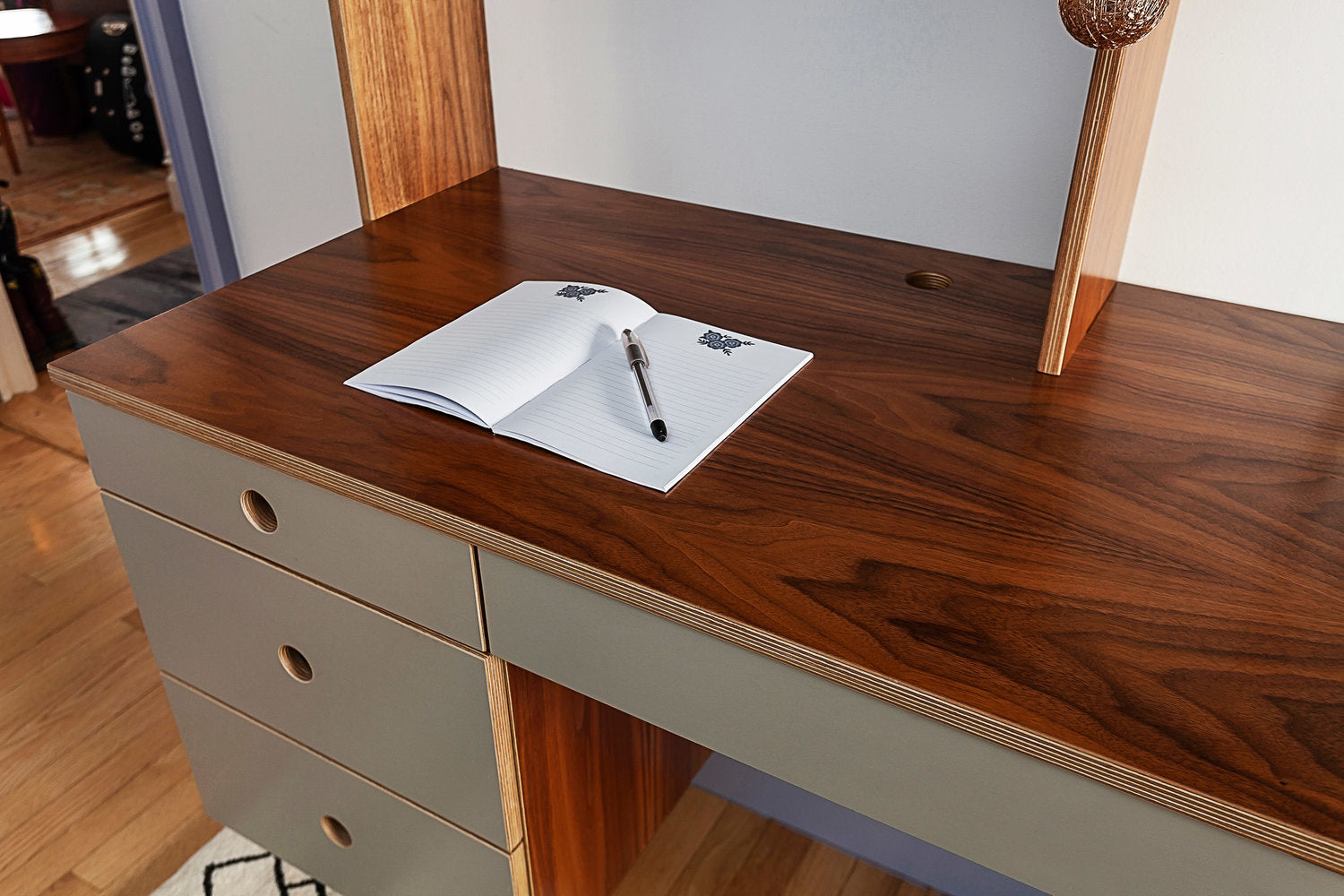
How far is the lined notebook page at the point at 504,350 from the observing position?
2.73ft

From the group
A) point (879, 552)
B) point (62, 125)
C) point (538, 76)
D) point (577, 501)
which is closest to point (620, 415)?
point (577, 501)

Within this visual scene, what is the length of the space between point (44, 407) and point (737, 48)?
1.83 metres

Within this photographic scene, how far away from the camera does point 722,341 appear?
3.01 feet

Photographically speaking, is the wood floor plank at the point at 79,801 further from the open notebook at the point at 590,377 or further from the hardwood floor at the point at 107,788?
the open notebook at the point at 590,377

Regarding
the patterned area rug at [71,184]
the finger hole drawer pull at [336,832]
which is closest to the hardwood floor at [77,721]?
the finger hole drawer pull at [336,832]

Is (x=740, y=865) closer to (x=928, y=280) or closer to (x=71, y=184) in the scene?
(x=928, y=280)

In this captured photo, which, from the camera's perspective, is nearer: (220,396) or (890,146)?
(220,396)

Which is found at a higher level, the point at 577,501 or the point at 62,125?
the point at 577,501

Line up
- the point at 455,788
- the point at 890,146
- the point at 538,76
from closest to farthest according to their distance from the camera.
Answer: the point at 455,788, the point at 890,146, the point at 538,76

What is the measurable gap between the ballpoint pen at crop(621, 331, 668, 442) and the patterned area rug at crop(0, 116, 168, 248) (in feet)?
9.23

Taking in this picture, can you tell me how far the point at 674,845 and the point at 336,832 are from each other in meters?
0.44

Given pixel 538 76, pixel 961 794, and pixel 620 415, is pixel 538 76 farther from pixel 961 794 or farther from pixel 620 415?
pixel 961 794

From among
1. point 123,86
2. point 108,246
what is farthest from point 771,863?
point 123,86

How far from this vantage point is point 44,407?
2219 millimetres
